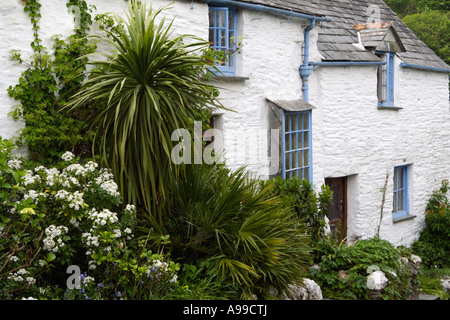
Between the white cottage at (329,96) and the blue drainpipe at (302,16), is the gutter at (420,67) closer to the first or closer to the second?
the white cottage at (329,96)

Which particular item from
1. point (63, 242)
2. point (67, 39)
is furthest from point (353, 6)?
point (63, 242)

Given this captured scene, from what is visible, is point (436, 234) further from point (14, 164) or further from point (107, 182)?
point (14, 164)

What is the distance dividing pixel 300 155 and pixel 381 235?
3.43m

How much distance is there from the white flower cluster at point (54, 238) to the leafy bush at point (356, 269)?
4199 mm

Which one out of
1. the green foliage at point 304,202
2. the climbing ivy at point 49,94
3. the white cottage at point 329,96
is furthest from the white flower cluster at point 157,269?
the green foliage at point 304,202

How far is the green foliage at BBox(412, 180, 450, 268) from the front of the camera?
40.7 feet

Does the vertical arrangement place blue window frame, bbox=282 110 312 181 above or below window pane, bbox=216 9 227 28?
below

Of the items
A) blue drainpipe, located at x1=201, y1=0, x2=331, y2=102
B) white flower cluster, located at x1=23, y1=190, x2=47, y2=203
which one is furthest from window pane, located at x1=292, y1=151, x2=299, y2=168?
white flower cluster, located at x1=23, y1=190, x2=47, y2=203

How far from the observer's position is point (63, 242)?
504 cm

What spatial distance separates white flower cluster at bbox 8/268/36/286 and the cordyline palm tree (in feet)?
4.56

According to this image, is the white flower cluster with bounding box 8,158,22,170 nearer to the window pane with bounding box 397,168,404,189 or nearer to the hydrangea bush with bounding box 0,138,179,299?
the hydrangea bush with bounding box 0,138,179,299

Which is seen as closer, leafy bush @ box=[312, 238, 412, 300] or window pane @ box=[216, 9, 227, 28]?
leafy bush @ box=[312, 238, 412, 300]

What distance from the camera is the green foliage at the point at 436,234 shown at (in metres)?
12.4

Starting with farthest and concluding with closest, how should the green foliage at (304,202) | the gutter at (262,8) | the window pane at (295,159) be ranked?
the window pane at (295,159) → the gutter at (262,8) → the green foliage at (304,202)
